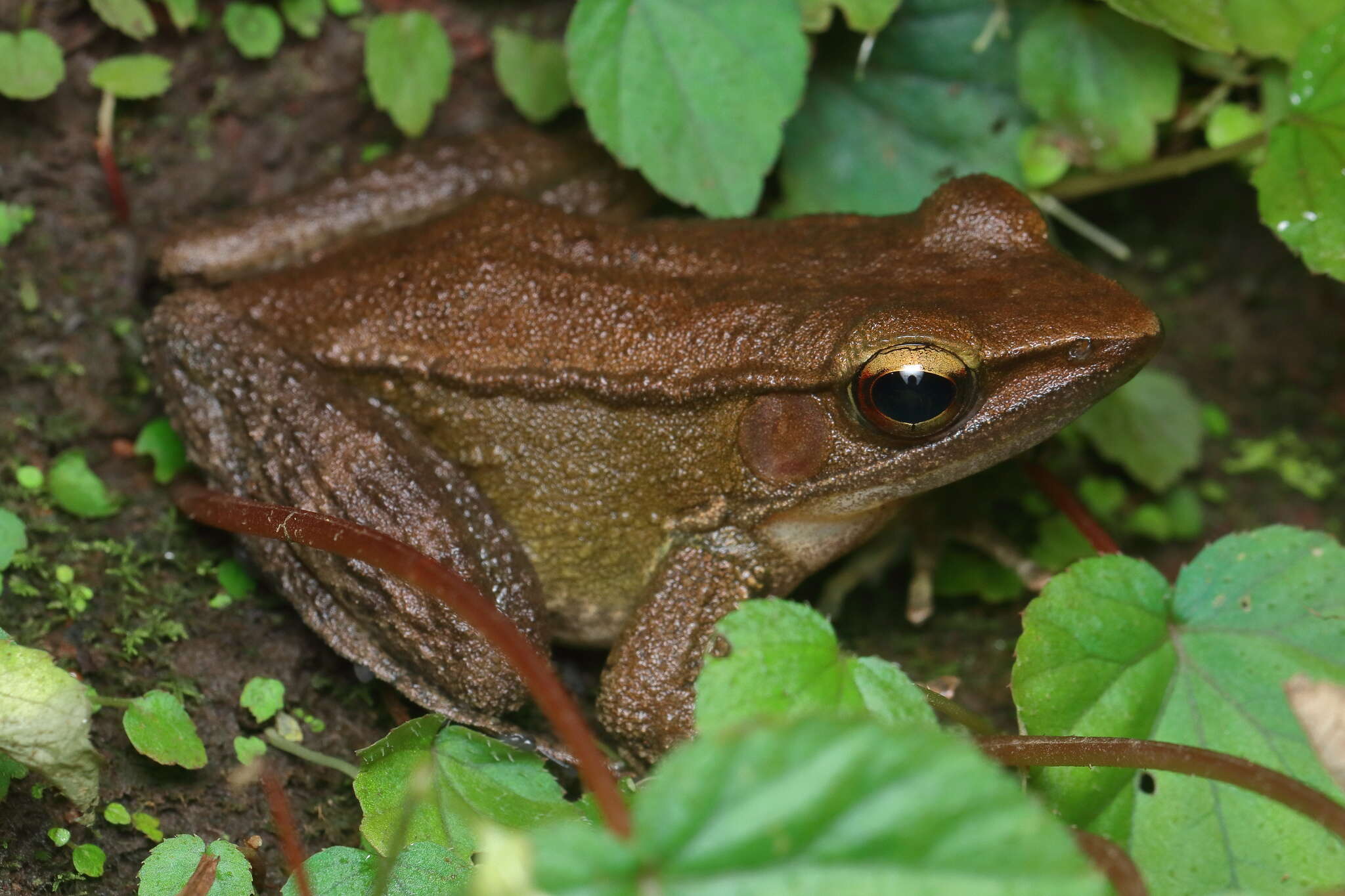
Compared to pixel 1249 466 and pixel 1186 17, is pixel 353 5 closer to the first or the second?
pixel 1186 17

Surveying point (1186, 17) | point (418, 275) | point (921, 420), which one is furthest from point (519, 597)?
point (1186, 17)

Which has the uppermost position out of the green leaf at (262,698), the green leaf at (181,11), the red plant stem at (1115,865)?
the green leaf at (181,11)

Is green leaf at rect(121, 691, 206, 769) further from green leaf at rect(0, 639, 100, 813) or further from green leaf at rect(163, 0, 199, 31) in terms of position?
green leaf at rect(163, 0, 199, 31)

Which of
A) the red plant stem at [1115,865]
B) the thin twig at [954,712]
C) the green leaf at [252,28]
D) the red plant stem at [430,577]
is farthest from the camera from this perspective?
the green leaf at [252,28]

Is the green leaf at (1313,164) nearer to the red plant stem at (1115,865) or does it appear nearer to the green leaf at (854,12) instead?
the green leaf at (854,12)

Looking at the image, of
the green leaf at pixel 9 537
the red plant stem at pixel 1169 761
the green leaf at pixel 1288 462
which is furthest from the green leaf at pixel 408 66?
the green leaf at pixel 1288 462

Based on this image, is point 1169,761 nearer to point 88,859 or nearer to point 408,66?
point 88,859
